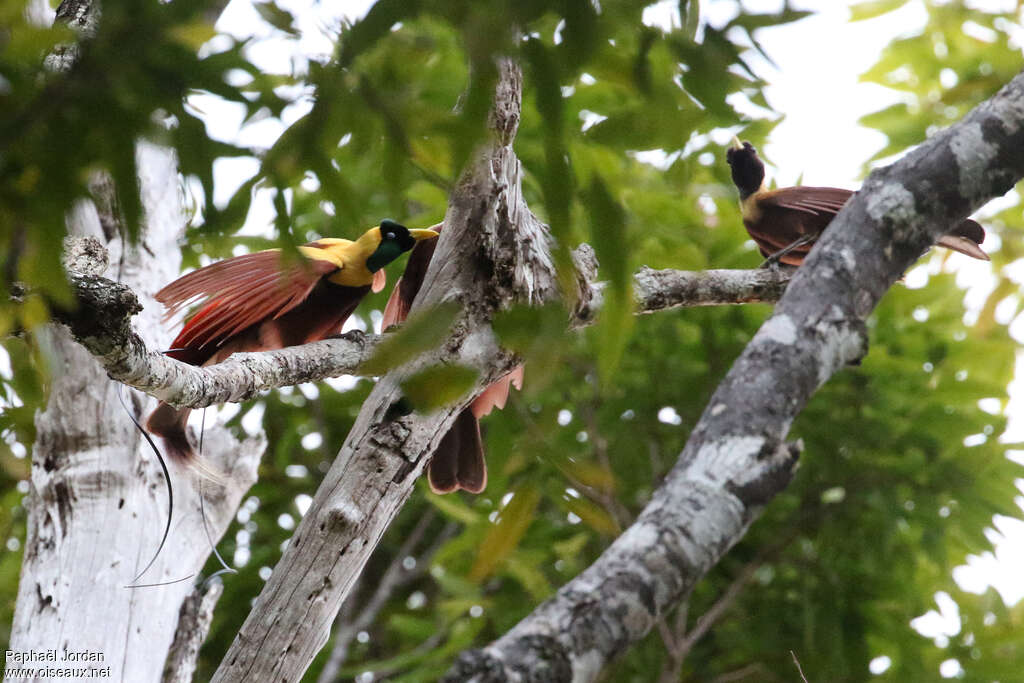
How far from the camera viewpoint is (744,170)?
3.09 m

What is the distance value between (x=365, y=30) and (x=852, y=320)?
3.67 feet

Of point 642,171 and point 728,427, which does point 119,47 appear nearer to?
point 728,427

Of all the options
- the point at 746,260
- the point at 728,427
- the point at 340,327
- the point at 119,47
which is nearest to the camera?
the point at 119,47

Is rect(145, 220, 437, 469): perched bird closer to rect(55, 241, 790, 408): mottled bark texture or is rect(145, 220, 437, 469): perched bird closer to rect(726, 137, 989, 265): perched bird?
rect(55, 241, 790, 408): mottled bark texture

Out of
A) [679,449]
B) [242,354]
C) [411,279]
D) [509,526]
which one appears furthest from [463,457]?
[679,449]

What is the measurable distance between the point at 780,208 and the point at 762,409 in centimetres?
167

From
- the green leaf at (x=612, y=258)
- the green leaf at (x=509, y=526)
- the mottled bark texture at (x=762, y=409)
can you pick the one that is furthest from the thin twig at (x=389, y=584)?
the green leaf at (x=612, y=258)

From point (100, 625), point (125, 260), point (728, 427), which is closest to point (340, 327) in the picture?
point (125, 260)

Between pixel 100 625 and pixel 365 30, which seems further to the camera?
pixel 100 625

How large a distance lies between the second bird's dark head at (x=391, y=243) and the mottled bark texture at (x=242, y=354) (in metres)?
0.31

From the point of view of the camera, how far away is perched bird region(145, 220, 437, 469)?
2.14 metres

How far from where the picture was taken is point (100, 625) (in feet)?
6.96

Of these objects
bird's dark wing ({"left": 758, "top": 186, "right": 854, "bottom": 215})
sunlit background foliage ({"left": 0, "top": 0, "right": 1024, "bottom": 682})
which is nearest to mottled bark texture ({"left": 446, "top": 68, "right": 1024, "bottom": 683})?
sunlit background foliage ({"left": 0, "top": 0, "right": 1024, "bottom": 682})

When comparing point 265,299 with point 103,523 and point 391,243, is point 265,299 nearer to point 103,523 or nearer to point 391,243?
point 391,243
